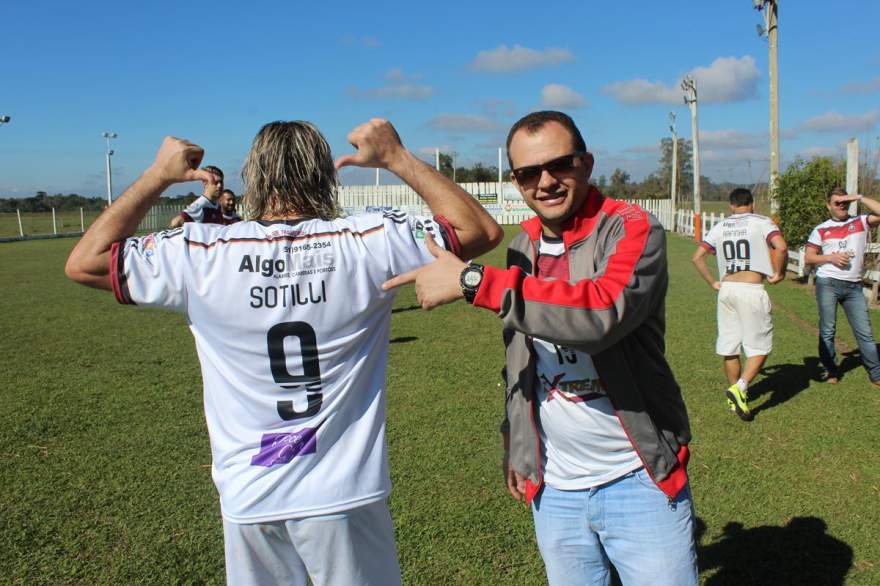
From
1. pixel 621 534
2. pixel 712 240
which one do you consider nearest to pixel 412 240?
pixel 621 534

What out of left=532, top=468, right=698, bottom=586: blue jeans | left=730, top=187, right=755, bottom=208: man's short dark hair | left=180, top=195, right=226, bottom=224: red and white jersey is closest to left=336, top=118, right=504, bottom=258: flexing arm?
left=532, top=468, right=698, bottom=586: blue jeans

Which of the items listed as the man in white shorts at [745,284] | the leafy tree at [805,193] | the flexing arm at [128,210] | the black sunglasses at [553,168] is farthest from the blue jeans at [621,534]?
the leafy tree at [805,193]

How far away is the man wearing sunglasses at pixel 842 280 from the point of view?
7668mm

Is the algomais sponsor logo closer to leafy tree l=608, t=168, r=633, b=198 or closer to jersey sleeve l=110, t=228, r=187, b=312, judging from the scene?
jersey sleeve l=110, t=228, r=187, b=312

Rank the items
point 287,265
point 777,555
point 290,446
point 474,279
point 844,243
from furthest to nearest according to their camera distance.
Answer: point 844,243 → point 777,555 → point 290,446 → point 287,265 → point 474,279

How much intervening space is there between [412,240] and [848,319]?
292 inches

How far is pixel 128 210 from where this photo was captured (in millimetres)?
2178

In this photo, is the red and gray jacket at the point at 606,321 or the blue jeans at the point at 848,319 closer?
the red and gray jacket at the point at 606,321

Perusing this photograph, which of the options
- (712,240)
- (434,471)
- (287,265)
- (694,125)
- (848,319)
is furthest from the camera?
(694,125)

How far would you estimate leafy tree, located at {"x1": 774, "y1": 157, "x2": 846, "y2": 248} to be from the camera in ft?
56.1

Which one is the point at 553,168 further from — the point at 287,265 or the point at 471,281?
the point at 287,265

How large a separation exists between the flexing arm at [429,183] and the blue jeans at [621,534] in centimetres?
97

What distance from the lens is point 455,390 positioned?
7.60 m

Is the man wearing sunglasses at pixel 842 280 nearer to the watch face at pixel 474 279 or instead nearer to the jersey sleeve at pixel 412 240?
the jersey sleeve at pixel 412 240
